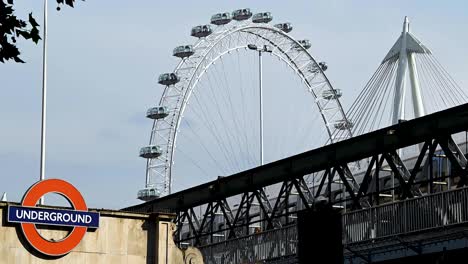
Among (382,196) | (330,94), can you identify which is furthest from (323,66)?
(382,196)

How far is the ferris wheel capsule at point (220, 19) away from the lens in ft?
360

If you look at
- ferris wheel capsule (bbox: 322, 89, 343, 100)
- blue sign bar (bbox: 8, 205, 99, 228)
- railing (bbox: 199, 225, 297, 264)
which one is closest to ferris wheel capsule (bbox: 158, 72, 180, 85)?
ferris wheel capsule (bbox: 322, 89, 343, 100)

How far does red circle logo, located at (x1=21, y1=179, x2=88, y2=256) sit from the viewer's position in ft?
164

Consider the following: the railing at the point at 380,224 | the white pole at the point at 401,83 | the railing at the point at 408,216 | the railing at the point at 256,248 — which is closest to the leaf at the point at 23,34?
the railing at the point at 408,216

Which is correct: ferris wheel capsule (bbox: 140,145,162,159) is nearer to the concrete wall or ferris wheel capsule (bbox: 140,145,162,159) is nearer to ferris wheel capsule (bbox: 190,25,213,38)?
ferris wheel capsule (bbox: 190,25,213,38)

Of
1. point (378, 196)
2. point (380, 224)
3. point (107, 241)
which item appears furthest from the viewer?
point (378, 196)

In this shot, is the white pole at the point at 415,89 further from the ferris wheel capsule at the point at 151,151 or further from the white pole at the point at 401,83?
the ferris wheel capsule at the point at 151,151

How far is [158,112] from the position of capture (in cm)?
10838

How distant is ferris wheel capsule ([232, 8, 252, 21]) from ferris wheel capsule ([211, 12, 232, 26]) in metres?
0.72

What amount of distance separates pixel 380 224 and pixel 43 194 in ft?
42.6

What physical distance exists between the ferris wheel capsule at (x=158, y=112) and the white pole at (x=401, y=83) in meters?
23.8

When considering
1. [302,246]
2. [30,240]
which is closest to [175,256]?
[30,240]

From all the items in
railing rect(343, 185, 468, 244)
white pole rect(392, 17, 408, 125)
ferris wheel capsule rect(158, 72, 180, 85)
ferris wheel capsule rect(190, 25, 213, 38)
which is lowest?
railing rect(343, 185, 468, 244)

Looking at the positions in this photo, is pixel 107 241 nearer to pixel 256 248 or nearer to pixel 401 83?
pixel 256 248
